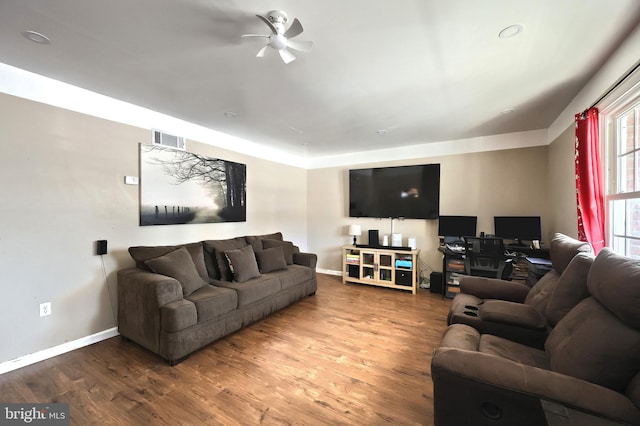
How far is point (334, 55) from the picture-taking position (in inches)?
78.0

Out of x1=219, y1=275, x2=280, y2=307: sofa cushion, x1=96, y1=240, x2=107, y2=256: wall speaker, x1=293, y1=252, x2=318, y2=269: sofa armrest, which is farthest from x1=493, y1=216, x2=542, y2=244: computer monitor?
x1=96, y1=240, x2=107, y2=256: wall speaker

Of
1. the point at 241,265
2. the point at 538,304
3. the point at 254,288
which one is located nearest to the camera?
the point at 538,304

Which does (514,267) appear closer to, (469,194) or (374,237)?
(469,194)

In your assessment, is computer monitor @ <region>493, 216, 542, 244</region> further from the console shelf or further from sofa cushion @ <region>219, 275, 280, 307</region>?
sofa cushion @ <region>219, 275, 280, 307</region>

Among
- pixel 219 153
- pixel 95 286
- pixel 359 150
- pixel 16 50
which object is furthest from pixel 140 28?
pixel 359 150

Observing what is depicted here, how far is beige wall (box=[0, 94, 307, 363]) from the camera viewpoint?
2178 millimetres

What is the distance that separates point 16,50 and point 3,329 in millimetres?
2230

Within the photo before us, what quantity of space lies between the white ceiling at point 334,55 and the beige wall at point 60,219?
18.2 inches

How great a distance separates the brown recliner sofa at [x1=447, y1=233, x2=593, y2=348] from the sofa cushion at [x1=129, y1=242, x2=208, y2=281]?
105 inches

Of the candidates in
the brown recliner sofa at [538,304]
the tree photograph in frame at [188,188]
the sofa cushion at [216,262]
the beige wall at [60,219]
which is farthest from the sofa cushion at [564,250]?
the beige wall at [60,219]

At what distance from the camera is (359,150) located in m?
4.98

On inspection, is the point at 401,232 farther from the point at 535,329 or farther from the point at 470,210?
the point at 535,329

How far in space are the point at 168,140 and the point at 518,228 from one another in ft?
16.1

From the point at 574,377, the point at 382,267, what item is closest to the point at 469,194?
the point at 382,267
